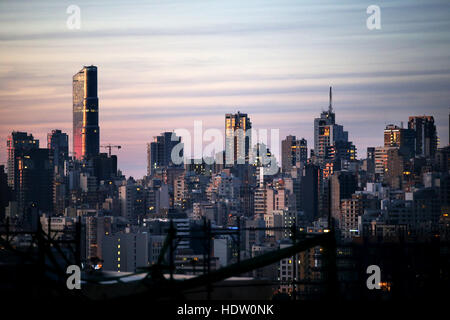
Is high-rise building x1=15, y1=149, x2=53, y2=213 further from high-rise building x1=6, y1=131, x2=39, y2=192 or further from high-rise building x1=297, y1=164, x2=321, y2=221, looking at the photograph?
high-rise building x1=297, y1=164, x2=321, y2=221

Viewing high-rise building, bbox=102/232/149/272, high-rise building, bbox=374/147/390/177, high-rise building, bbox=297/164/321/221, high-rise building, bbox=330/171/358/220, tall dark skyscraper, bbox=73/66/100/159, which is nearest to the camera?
high-rise building, bbox=102/232/149/272

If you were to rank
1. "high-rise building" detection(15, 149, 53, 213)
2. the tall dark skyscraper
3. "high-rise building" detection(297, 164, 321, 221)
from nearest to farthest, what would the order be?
"high-rise building" detection(297, 164, 321, 221) → "high-rise building" detection(15, 149, 53, 213) → the tall dark skyscraper

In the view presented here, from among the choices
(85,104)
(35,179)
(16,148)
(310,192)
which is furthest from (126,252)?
(85,104)

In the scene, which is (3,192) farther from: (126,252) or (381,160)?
(381,160)

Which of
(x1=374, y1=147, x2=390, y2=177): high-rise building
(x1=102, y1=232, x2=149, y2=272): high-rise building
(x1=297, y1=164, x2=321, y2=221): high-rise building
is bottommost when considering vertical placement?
(x1=102, y1=232, x2=149, y2=272): high-rise building

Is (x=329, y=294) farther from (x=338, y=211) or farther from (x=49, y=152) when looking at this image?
(x=49, y=152)

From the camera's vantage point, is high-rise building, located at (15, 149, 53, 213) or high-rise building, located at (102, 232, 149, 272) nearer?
high-rise building, located at (102, 232, 149, 272)

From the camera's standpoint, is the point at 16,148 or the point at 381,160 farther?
the point at 16,148

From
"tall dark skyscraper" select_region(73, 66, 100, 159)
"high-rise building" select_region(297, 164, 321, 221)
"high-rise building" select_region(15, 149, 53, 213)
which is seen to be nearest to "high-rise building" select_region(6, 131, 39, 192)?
"high-rise building" select_region(15, 149, 53, 213)

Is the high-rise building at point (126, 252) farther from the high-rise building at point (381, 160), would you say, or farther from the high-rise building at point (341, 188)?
the high-rise building at point (381, 160)

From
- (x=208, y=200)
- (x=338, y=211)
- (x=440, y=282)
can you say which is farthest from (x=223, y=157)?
(x=440, y=282)
